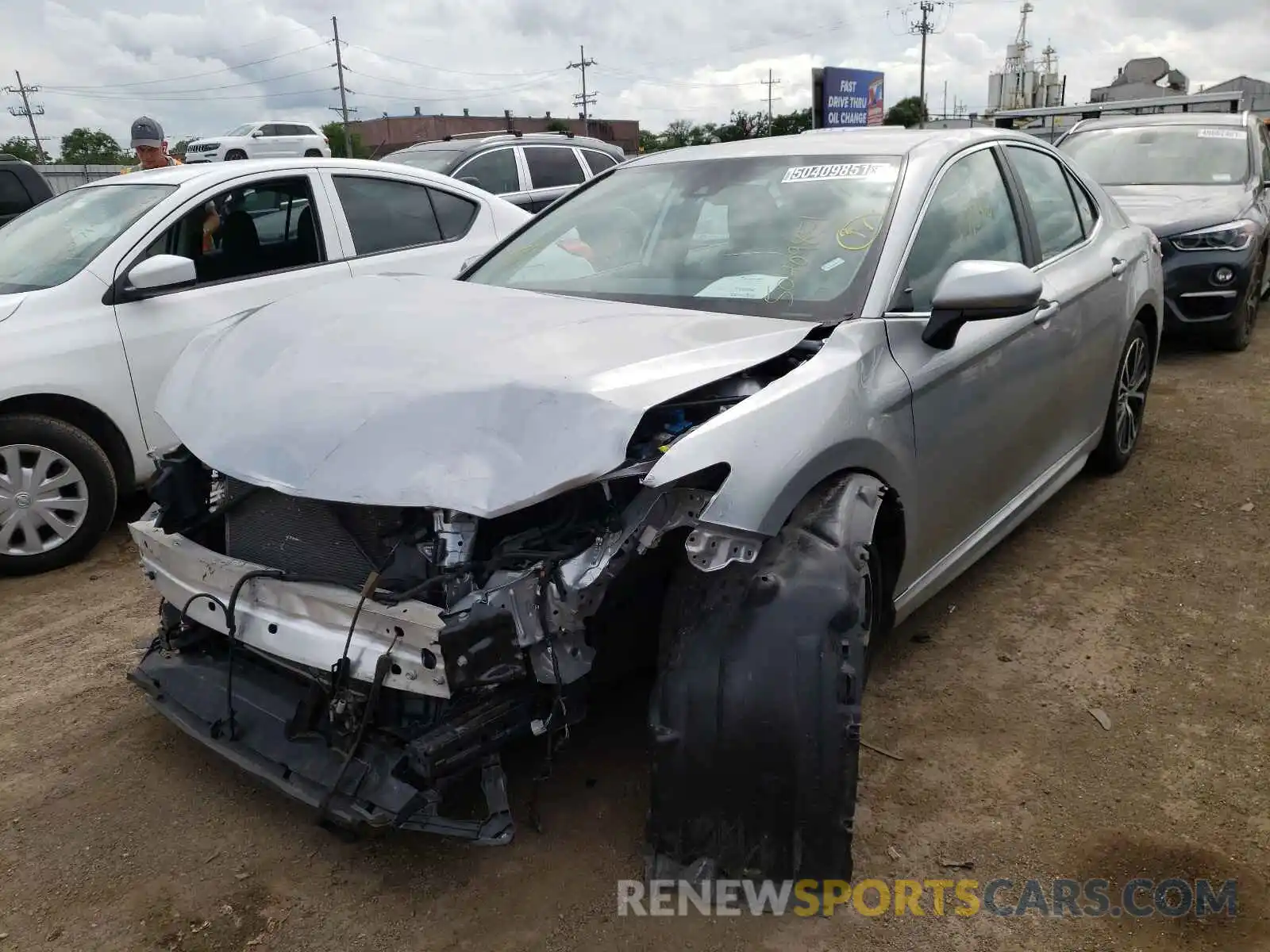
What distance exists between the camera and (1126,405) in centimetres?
478

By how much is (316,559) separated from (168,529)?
0.61 metres

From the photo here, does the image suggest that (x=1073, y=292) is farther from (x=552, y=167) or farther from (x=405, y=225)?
(x=552, y=167)

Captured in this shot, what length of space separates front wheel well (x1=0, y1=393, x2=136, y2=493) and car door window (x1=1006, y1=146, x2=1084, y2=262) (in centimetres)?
399

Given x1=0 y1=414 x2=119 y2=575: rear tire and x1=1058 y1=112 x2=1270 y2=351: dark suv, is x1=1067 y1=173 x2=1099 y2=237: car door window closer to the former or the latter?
x1=1058 y1=112 x2=1270 y2=351: dark suv

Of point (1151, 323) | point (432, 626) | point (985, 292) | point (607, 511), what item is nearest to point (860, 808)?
point (607, 511)

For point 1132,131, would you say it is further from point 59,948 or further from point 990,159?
point 59,948

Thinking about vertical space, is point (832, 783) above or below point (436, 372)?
below

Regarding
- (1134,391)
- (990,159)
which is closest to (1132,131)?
(1134,391)

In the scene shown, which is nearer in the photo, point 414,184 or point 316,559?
point 316,559

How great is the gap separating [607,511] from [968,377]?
1.32m

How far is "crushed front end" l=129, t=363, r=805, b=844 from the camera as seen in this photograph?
2.16 m

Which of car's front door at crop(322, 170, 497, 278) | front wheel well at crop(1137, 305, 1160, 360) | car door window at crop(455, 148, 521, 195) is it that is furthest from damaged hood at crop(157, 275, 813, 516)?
car door window at crop(455, 148, 521, 195)

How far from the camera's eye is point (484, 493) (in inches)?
83.0

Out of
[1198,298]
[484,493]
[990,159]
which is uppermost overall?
[990,159]
